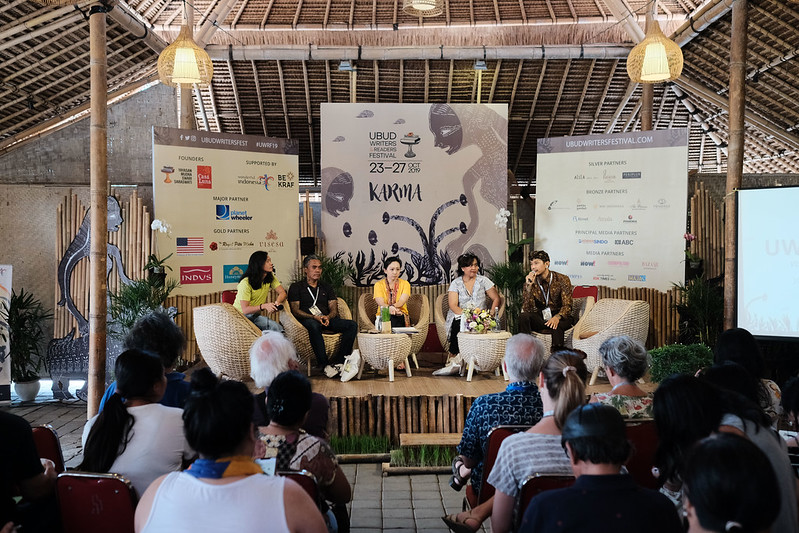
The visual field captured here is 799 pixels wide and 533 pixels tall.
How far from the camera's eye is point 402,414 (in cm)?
605

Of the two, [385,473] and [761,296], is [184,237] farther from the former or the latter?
[761,296]

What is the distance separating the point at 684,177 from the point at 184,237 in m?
5.19

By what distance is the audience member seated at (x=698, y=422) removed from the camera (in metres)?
2.40

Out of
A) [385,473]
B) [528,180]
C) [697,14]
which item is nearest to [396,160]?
[697,14]

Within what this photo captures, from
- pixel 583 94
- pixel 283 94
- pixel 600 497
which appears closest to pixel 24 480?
pixel 600 497

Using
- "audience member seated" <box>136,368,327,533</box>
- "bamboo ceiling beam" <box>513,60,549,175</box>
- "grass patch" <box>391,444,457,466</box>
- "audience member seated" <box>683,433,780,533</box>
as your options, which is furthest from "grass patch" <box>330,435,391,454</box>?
"bamboo ceiling beam" <box>513,60,549,175</box>

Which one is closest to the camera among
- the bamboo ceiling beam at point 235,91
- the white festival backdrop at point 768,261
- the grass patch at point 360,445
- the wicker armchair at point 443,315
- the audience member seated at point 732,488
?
the audience member seated at point 732,488

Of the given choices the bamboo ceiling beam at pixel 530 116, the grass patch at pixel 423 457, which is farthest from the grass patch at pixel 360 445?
the bamboo ceiling beam at pixel 530 116

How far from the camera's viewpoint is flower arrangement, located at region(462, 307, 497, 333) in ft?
22.5

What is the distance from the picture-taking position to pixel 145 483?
8.82ft

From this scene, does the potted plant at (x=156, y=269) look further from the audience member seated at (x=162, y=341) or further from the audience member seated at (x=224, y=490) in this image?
the audience member seated at (x=224, y=490)

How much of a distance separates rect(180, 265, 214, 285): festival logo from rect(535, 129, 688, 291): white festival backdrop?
3598mm

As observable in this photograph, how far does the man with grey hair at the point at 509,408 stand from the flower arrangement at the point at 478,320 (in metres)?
3.40

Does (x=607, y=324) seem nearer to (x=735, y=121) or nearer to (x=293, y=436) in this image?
(x=735, y=121)
